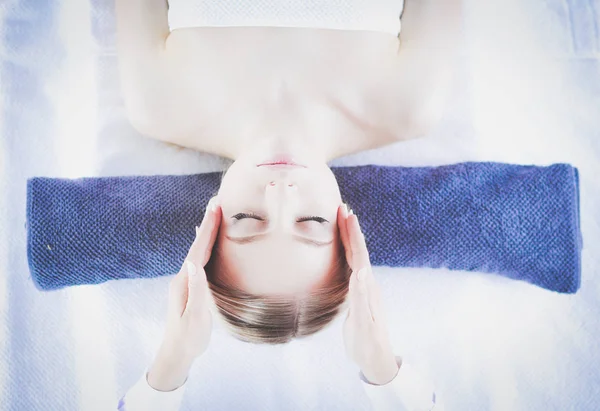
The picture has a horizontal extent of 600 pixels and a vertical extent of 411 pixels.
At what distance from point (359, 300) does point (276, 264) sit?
13 centimetres

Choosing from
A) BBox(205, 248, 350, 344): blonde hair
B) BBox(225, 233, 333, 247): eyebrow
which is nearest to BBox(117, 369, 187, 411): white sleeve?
BBox(205, 248, 350, 344): blonde hair

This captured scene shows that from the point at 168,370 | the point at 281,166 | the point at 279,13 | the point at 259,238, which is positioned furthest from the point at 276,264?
the point at 279,13

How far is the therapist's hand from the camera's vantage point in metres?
0.73

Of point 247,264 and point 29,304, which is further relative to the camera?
point 29,304

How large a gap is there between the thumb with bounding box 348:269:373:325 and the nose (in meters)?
0.12

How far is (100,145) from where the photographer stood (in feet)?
3.11

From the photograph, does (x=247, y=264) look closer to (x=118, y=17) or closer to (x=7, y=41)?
(x=118, y=17)

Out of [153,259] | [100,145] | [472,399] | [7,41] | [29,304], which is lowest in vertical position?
[472,399]

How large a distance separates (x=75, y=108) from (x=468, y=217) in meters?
0.70

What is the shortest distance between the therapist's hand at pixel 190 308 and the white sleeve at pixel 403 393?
0.87 feet

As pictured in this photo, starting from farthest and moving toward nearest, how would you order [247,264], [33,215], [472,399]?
[472,399] < [33,215] < [247,264]

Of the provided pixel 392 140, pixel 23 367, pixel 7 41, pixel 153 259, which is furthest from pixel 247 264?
pixel 7 41

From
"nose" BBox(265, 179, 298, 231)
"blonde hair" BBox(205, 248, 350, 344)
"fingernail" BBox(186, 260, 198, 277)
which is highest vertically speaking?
"nose" BBox(265, 179, 298, 231)

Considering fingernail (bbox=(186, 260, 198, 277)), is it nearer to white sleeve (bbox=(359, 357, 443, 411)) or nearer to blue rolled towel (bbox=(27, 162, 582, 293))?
blue rolled towel (bbox=(27, 162, 582, 293))
